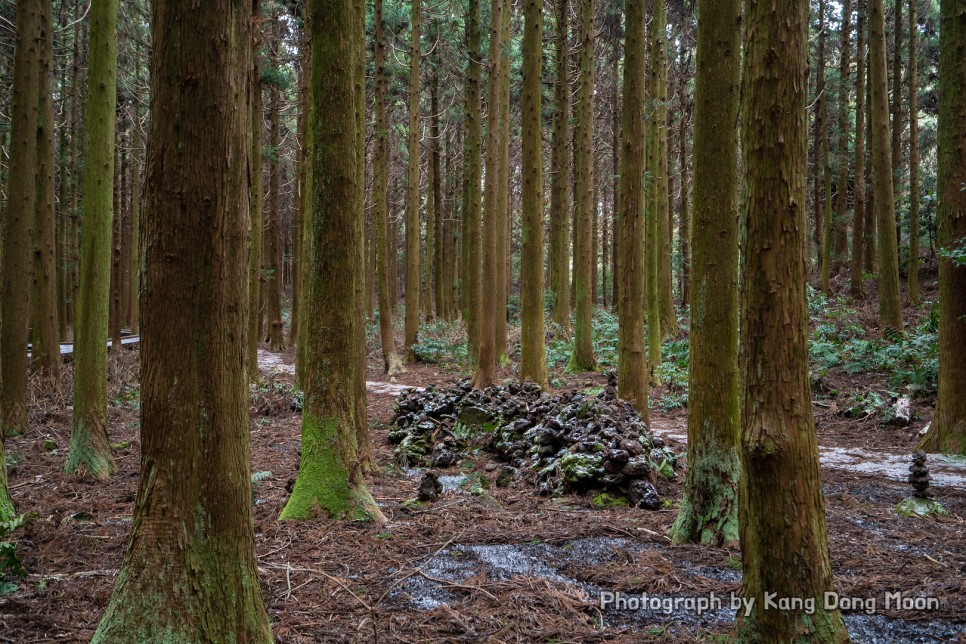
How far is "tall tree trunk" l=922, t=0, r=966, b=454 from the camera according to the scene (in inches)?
279

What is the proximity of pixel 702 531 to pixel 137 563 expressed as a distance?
3.86 metres

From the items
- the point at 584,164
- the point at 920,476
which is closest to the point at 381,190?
the point at 584,164

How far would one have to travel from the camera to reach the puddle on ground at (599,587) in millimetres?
3068

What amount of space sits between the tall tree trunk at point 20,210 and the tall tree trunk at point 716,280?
885 centimetres

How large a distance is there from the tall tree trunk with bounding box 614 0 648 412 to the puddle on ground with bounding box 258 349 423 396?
16.5ft

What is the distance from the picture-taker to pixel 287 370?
1723cm

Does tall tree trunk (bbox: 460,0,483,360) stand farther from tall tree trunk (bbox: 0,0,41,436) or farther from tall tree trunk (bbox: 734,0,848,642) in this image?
tall tree trunk (bbox: 734,0,848,642)

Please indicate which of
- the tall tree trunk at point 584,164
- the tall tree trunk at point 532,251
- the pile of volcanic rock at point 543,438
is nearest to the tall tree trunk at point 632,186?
the pile of volcanic rock at point 543,438

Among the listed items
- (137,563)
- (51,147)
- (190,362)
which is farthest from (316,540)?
(51,147)

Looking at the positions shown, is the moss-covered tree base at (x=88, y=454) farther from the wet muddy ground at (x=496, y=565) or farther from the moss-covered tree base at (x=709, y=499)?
the moss-covered tree base at (x=709, y=499)

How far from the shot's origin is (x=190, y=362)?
8.50ft

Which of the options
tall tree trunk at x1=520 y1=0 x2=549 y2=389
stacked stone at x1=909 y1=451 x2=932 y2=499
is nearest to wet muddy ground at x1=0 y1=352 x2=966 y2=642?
stacked stone at x1=909 y1=451 x2=932 y2=499

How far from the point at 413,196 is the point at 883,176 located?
10.9 metres

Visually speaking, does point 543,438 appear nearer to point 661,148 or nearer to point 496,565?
point 496,565
